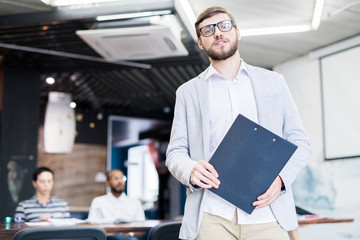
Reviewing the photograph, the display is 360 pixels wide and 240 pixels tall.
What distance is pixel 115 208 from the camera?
5.40 meters

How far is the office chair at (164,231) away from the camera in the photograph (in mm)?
2717

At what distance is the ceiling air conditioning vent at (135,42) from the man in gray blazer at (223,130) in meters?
3.25

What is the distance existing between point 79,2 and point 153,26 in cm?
82

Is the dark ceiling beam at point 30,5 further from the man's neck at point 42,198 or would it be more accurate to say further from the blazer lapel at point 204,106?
the blazer lapel at point 204,106

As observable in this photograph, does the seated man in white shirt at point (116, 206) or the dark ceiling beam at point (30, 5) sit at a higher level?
the dark ceiling beam at point (30, 5)

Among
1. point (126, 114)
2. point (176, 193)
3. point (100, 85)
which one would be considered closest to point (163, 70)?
point (100, 85)

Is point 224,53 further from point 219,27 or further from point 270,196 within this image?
point 270,196

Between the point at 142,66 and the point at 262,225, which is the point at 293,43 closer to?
the point at 142,66

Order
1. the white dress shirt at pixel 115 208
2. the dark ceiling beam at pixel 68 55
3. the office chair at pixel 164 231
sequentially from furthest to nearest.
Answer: the dark ceiling beam at pixel 68 55, the white dress shirt at pixel 115 208, the office chair at pixel 164 231

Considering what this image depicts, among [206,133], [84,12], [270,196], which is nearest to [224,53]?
[206,133]

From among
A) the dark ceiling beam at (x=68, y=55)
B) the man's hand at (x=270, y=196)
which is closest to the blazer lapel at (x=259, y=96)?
the man's hand at (x=270, y=196)

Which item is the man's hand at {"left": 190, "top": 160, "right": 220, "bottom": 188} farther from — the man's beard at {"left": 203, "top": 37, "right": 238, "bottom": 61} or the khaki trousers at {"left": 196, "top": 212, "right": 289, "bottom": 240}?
the man's beard at {"left": 203, "top": 37, "right": 238, "bottom": 61}

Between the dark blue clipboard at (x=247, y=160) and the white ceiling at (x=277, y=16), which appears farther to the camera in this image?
the white ceiling at (x=277, y=16)

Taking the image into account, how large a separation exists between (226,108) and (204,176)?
31cm
